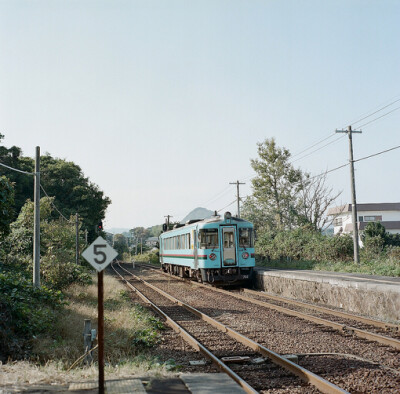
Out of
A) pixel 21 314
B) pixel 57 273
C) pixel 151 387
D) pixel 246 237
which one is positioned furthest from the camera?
pixel 246 237

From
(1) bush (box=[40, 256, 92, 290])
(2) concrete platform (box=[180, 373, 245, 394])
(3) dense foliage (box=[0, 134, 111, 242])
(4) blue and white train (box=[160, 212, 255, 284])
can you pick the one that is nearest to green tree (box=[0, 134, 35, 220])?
(3) dense foliage (box=[0, 134, 111, 242])

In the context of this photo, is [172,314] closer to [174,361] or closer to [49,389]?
[174,361]

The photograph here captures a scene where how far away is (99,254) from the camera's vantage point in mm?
5980

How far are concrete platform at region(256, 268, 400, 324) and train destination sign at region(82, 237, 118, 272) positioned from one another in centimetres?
841

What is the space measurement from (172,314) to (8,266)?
25.8ft

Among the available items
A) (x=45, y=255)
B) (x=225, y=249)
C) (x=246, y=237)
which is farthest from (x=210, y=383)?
(x=45, y=255)

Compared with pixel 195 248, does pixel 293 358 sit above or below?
below

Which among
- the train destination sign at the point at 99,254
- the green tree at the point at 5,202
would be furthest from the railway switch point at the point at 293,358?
the green tree at the point at 5,202

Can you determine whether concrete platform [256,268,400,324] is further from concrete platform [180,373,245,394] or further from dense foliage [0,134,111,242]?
dense foliage [0,134,111,242]

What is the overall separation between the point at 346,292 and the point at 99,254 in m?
10.5

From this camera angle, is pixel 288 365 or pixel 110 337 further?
pixel 110 337

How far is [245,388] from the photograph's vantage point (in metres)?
6.16

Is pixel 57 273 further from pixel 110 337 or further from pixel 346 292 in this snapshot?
pixel 346 292

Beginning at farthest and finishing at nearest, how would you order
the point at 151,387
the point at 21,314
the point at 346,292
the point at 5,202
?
the point at 346,292 < the point at 5,202 < the point at 21,314 < the point at 151,387
